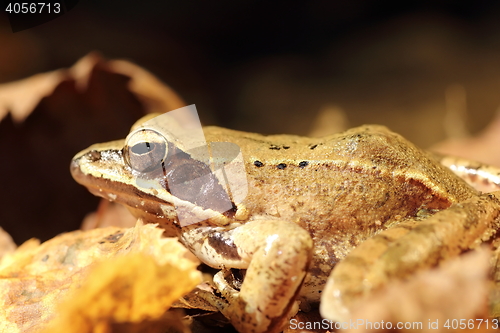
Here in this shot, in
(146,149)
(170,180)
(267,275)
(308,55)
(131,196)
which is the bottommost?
(267,275)

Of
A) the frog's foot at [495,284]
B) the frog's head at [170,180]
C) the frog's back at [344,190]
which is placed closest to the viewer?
the frog's foot at [495,284]

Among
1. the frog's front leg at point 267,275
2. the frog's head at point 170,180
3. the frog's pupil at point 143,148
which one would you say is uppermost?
the frog's pupil at point 143,148

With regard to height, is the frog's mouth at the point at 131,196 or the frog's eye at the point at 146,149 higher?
the frog's eye at the point at 146,149

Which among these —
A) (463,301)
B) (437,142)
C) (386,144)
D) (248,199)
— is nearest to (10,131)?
(248,199)

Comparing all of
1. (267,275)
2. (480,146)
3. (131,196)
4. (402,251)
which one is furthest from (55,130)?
(480,146)

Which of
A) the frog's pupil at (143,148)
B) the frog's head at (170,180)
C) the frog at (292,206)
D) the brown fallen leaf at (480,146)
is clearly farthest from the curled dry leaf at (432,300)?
the brown fallen leaf at (480,146)

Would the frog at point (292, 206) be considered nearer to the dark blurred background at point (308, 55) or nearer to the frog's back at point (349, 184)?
the frog's back at point (349, 184)

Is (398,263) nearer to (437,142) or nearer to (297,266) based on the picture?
(297,266)

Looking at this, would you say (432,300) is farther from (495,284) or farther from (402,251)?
(495,284)
